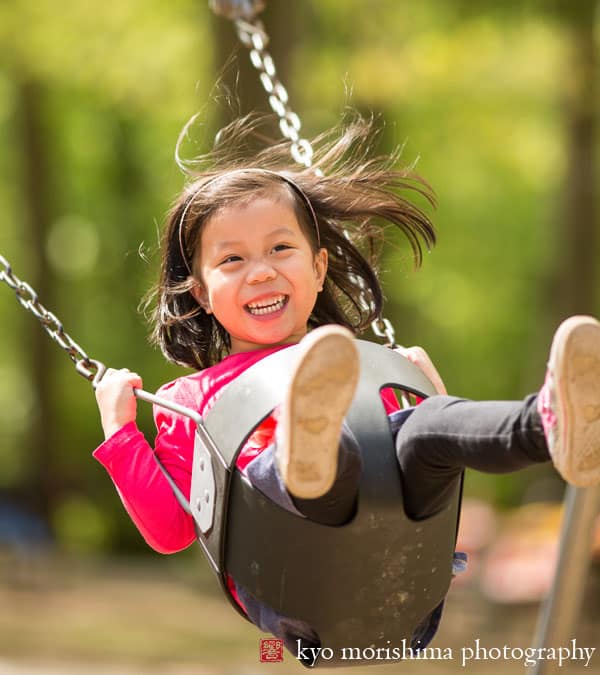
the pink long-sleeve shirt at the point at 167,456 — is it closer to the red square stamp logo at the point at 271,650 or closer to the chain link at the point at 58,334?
the chain link at the point at 58,334

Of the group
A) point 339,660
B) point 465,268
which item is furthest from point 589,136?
point 339,660

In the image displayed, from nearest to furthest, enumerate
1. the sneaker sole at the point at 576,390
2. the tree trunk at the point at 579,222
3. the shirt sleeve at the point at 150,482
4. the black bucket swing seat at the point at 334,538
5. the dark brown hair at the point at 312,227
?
the sneaker sole at the point at 576,390, the black bucket swing seat at the point at 334,538, the shirt sleeve at the point at 150,482, the dark brown hair at the point at 312,227, the tree trunk at the point at 579,222

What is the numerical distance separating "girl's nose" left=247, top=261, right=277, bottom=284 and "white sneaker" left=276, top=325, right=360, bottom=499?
565 mm

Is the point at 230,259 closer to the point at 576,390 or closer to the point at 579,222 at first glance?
the point at 576,390

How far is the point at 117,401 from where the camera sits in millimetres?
2369

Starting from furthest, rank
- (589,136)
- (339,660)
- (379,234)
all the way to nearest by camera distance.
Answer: (589,136)
(379,234)
(339,660)

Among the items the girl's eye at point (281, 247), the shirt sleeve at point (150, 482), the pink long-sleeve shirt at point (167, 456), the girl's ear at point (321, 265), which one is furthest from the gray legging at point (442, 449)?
the girl's ear at point (321, 265)

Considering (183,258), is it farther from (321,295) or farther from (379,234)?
(379,234)

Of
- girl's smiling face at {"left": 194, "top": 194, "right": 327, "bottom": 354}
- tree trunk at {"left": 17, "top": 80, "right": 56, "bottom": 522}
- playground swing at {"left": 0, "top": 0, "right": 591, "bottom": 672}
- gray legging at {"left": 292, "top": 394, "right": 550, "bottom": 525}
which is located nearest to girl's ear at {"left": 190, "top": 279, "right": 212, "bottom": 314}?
girl's smiling face at {"left": 194, "top": 194, "right": 327, "bottom": 354}

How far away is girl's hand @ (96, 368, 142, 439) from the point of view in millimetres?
2371

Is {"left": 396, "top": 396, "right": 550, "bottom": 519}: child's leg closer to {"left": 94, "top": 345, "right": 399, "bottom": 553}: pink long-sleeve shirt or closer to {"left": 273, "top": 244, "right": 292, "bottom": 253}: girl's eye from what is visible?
{"left": 94, "top": 345, "right": 399, "bottom": 553}: pink long-sleeve shirt

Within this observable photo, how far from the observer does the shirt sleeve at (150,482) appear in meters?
2.33

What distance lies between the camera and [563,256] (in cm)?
951

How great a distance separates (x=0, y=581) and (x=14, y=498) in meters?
4.11
